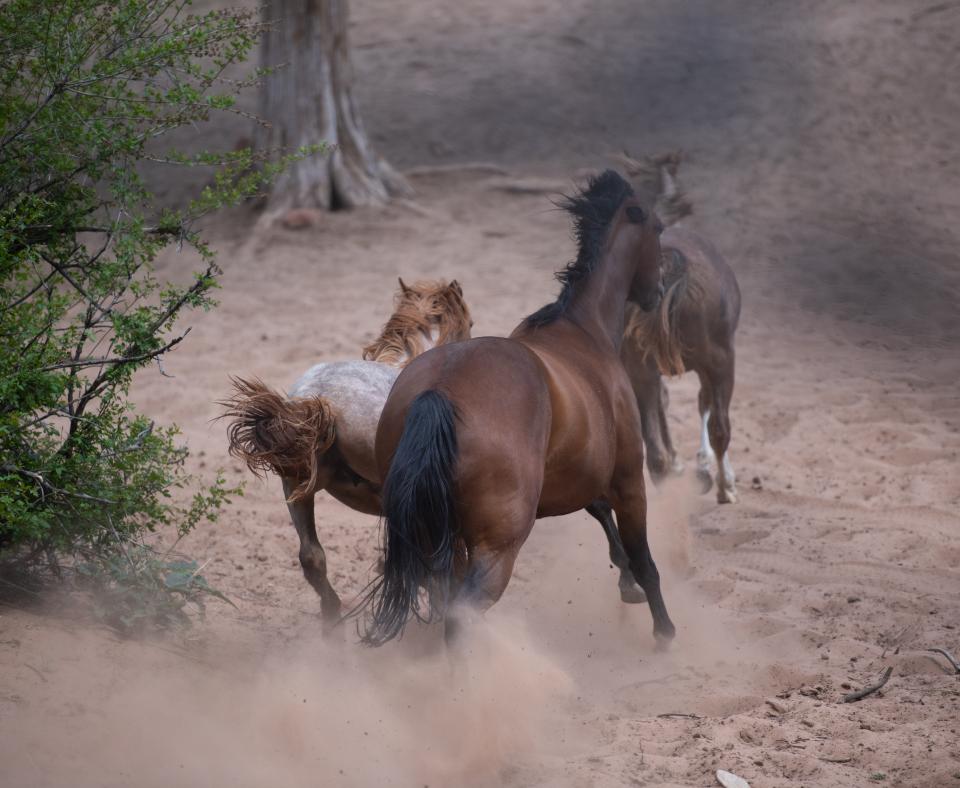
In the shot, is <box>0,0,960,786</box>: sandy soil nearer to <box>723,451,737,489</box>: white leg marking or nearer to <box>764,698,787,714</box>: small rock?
<box>764,698,787,714</box>: small rock

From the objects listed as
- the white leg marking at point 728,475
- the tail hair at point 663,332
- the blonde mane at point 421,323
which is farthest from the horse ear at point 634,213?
the white leg marking at point 728,475

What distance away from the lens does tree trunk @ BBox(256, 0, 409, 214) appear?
10844 mm

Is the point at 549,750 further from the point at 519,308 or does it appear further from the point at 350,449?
the point at 519,308

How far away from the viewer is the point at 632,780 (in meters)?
3.34

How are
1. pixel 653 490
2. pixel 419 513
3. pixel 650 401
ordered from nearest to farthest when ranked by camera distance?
pixel 419 513 → pixel 650 401 → pixel 653 490

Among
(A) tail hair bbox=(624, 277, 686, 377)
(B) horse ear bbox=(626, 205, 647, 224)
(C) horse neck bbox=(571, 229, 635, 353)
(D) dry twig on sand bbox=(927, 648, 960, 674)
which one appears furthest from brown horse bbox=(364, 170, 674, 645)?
(A) tail hair bbox=(624, 277, 686, 377)

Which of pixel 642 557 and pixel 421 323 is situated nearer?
pixel 642 557

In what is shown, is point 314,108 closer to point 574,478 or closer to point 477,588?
point 574,478

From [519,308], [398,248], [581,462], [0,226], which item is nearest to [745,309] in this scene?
[519,308]

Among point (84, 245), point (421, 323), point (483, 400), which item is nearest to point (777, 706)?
point (483, 400)

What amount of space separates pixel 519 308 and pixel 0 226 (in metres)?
6.01

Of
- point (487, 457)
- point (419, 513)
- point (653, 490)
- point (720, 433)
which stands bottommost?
point (653, 490)

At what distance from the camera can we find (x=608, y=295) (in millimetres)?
4758

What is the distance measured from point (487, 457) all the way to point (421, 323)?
1.87m
